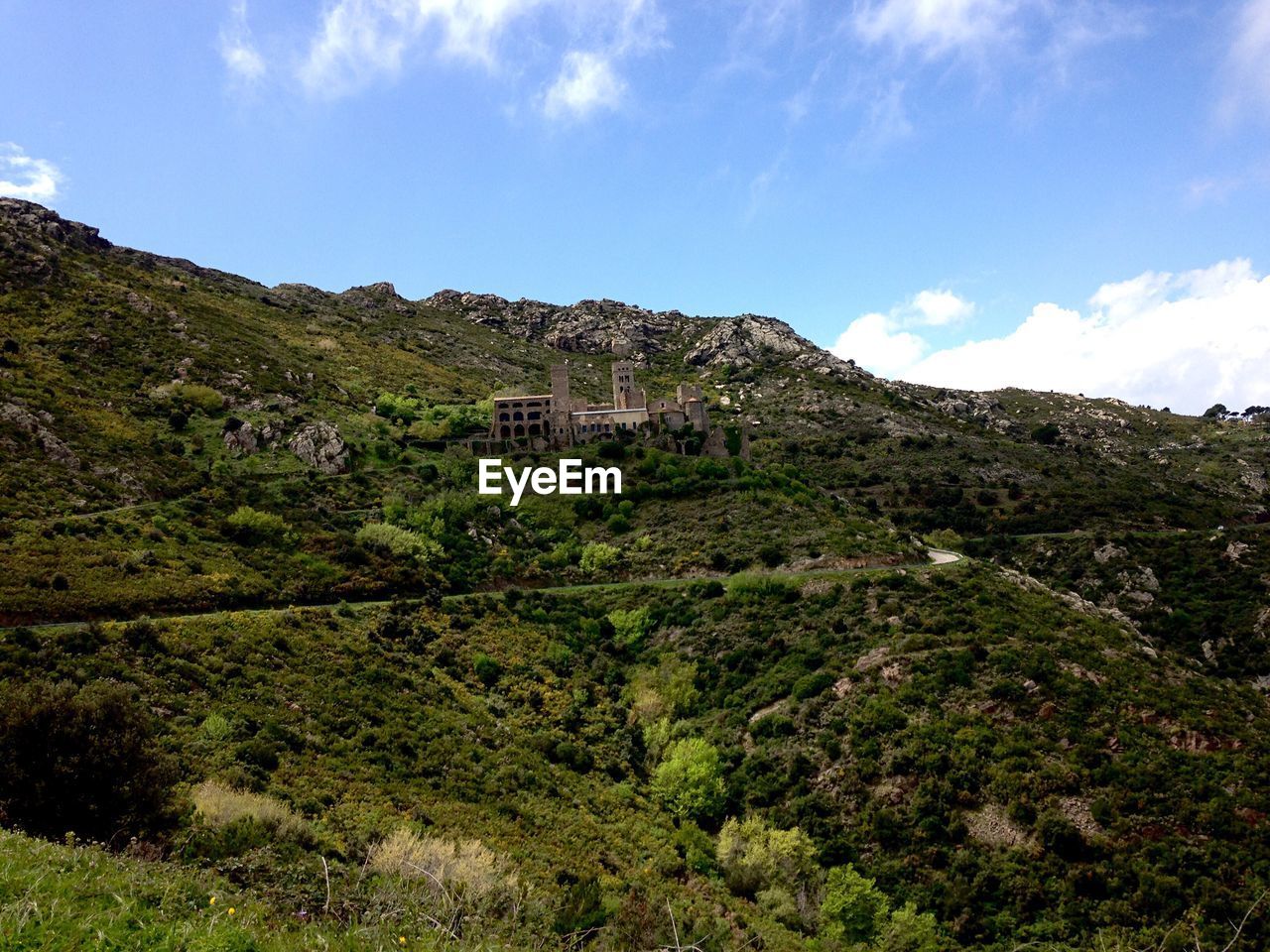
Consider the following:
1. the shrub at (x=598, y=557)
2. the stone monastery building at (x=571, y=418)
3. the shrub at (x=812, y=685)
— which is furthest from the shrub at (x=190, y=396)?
the shrub at (x=812, y=685)

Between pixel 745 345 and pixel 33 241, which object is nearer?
pixel 33 241

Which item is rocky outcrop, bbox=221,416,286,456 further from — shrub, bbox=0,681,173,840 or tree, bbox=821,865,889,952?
tree, bbox=821,865,889,952

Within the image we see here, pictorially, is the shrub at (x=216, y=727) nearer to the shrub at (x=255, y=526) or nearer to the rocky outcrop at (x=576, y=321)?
the shrub at (x=255, y=526)

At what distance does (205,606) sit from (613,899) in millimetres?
27675

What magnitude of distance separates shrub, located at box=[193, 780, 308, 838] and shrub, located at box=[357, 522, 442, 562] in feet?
101

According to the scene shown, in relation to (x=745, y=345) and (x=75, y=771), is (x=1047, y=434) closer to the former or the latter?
(x=745, y=345)

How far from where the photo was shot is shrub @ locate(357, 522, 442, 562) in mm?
49062

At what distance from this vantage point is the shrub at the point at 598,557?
174ft

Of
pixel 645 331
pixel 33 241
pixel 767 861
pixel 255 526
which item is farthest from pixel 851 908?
pixel 645 331

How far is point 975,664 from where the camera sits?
109ft

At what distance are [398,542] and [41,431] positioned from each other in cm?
2569

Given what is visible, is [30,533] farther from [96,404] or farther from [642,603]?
[642,603]

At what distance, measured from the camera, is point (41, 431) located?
157ft

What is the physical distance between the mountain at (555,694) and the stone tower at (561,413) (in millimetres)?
5373
